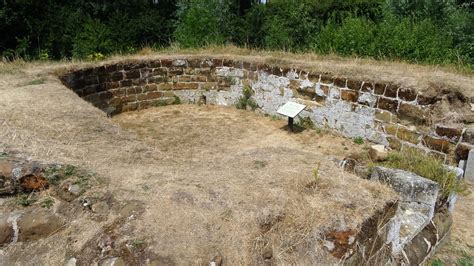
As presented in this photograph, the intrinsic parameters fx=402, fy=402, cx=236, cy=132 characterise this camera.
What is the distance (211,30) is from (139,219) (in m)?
12.6

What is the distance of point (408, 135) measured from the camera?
6.49 metres

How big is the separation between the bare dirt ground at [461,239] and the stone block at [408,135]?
1.43m

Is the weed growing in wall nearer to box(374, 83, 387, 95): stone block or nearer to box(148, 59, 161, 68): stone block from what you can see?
box(148, 59, 161, 68): stone block

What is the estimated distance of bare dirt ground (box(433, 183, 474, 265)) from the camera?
3791mm

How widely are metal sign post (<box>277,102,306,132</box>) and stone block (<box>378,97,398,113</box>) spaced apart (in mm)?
1416

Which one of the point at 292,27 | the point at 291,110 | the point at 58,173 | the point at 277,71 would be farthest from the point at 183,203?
the point at 292,27

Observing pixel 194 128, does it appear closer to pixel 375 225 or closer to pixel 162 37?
pixel 375 225

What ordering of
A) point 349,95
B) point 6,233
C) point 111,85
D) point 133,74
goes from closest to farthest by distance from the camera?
point 6,233
point 349,95
point 111,85
point 133,74

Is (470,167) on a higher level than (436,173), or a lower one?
lower

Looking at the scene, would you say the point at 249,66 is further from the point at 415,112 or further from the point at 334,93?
the point at 415,112

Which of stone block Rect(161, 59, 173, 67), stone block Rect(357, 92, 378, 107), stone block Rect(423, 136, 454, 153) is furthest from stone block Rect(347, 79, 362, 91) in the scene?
stone block Rect(161, 59, 173, 67)

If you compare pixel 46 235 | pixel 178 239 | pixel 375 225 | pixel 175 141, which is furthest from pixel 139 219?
pixel 175 141

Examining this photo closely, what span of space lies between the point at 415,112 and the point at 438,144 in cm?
61

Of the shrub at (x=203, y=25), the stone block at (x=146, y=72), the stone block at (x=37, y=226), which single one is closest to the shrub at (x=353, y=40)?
the shrub at (x=203, y=25)
